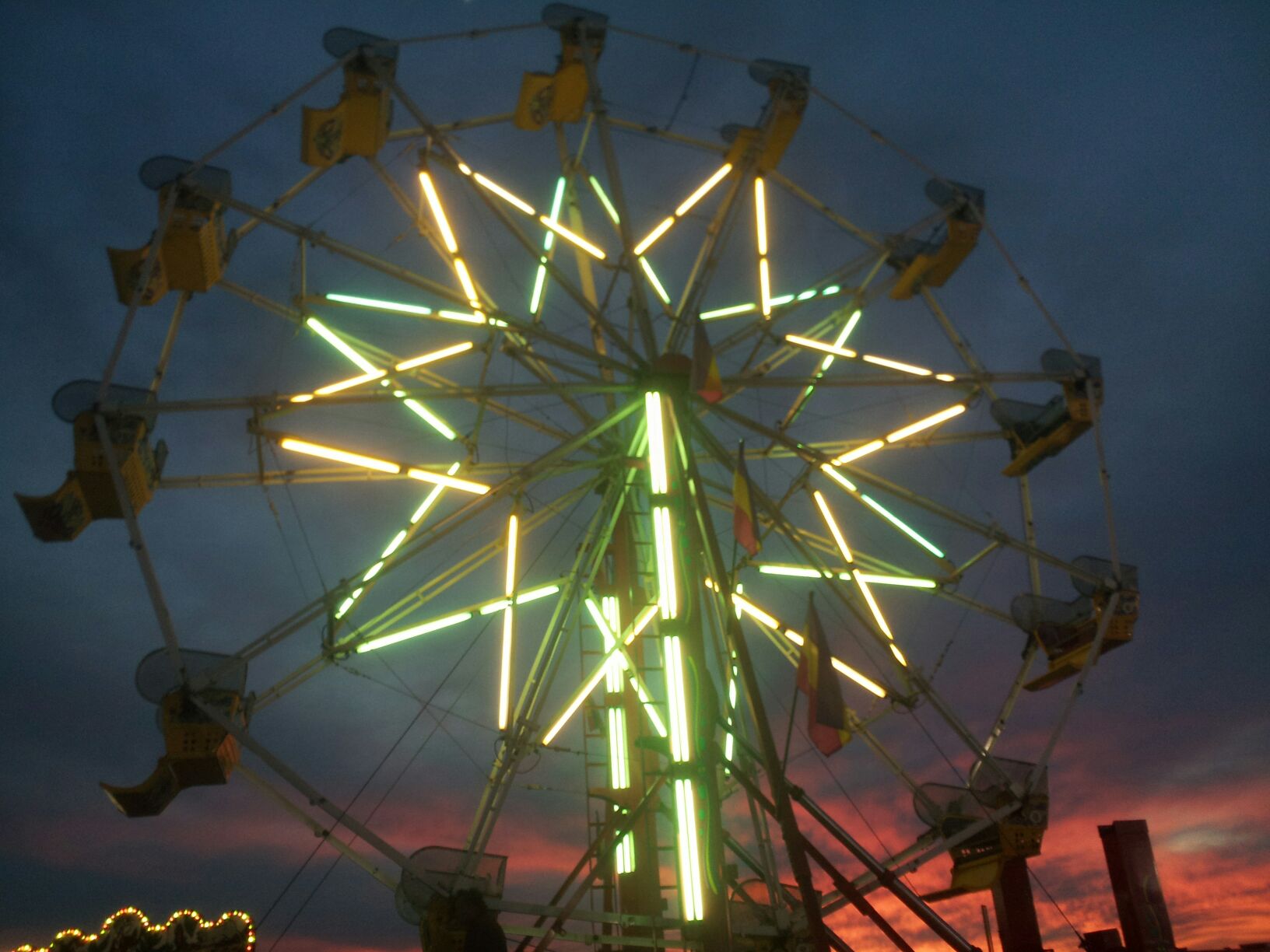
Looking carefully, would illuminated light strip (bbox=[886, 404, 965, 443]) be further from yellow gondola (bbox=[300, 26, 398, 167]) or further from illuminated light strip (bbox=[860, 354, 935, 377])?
yellow gondola (bbox=[300, 26, 398, 167])

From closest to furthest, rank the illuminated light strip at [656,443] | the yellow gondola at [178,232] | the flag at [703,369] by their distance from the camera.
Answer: the illuminated light strip at [656,443] < the flag at [703,369] < the yellow gondola at [178,232]

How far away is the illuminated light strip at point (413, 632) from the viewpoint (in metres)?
15.4

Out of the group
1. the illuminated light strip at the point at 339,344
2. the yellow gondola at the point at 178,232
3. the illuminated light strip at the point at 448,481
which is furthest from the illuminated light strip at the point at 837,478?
the yellow gondola at the point at 178,232

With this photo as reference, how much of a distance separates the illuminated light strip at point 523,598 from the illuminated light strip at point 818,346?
20.6ft

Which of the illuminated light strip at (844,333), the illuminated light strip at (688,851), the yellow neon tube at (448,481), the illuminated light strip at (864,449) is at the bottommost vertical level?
the illuminated light strip at (688,851)

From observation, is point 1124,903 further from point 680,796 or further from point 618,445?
point 618,445

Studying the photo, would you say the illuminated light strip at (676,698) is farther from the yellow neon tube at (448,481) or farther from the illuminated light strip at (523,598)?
the yellow neon tube at (448,481)

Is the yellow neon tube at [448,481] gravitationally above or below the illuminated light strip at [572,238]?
below

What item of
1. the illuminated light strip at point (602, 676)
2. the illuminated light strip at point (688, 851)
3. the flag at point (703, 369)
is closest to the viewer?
the illuminated light strip at point (688, 851)

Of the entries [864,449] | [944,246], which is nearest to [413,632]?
[864,449]

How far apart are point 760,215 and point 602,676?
361 inches

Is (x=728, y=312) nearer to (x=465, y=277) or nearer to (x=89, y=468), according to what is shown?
(x=465, y=277)

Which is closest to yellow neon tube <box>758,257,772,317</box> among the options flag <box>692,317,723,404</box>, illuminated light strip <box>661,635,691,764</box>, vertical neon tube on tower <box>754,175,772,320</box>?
vertical neon tube on tower <box>754,175,772,320</box>

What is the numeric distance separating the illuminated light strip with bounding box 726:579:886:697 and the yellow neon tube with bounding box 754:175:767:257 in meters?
6.44
